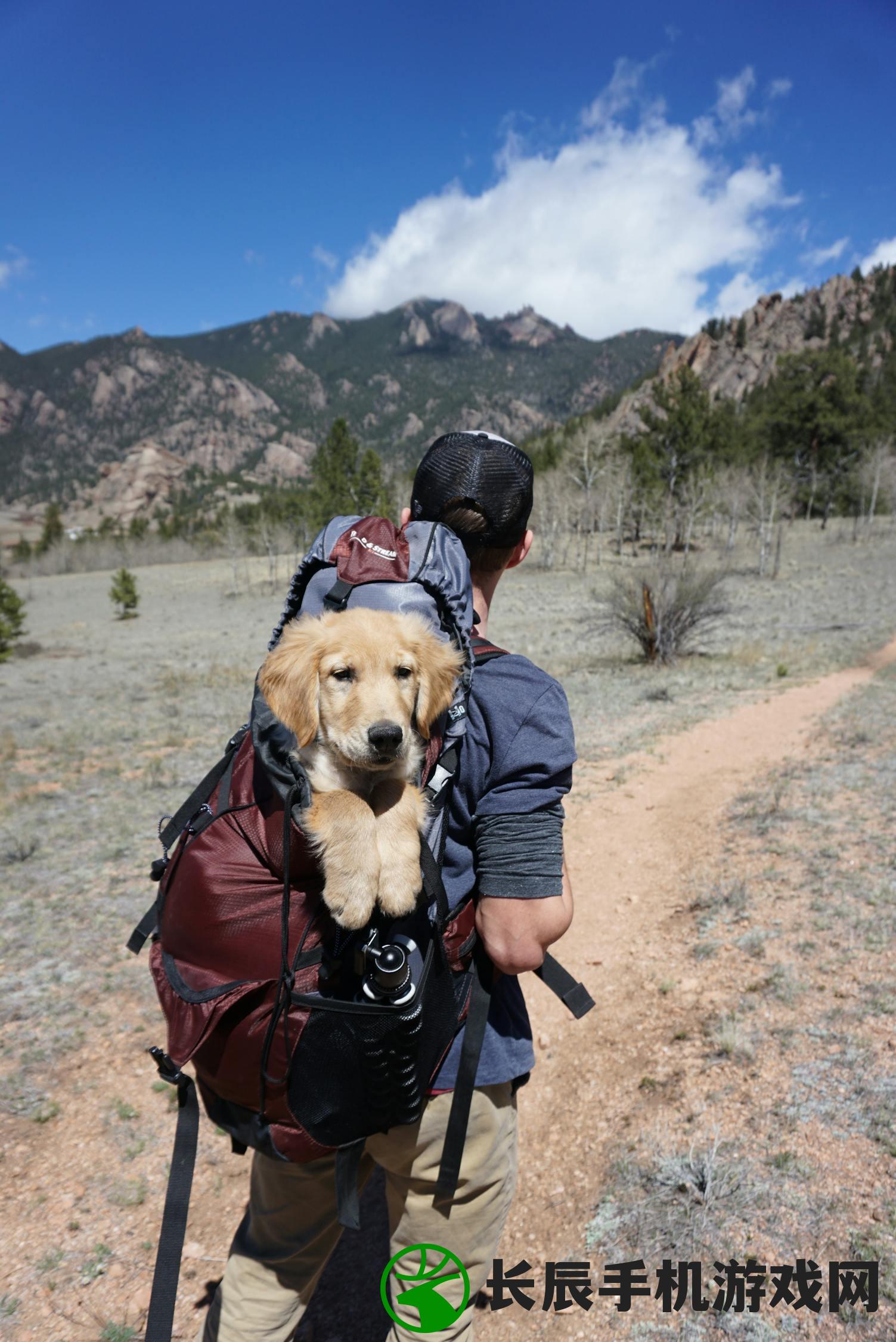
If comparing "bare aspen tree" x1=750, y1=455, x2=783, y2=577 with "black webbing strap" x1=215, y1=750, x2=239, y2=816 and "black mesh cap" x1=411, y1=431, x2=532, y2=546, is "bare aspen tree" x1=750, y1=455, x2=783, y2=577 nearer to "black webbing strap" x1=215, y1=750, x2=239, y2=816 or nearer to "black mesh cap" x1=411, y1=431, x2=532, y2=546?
"black mesh cap" x1=411, y1=431, x2=532, y2=546

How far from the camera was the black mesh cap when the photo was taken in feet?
6.15

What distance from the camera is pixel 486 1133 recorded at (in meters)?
1.90

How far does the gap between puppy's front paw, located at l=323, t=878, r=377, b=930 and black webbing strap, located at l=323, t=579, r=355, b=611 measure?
67 centimetres

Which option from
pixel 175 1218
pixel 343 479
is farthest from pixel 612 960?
pixel 343 479

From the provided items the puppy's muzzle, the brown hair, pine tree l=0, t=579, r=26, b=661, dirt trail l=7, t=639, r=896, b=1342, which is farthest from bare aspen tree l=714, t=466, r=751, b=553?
the puppy's muzzle

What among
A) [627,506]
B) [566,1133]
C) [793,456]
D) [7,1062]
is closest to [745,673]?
[566,1133]

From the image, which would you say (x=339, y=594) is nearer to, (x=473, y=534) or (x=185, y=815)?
(x=473, y=534)

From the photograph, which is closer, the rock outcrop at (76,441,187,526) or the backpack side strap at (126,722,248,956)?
the backpack side strap at (126,722,248,956)

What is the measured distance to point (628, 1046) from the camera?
4.58 meters

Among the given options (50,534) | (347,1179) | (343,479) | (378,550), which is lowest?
(347,1179)

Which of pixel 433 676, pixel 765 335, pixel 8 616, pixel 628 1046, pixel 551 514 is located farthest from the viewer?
pixel 765 335

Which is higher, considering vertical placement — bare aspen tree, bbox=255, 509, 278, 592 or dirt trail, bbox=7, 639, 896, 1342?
bare aspen tree, bbox=255, 509, 278, 592

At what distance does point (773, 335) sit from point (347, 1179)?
550 ft

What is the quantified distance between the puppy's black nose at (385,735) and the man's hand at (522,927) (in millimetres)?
458
